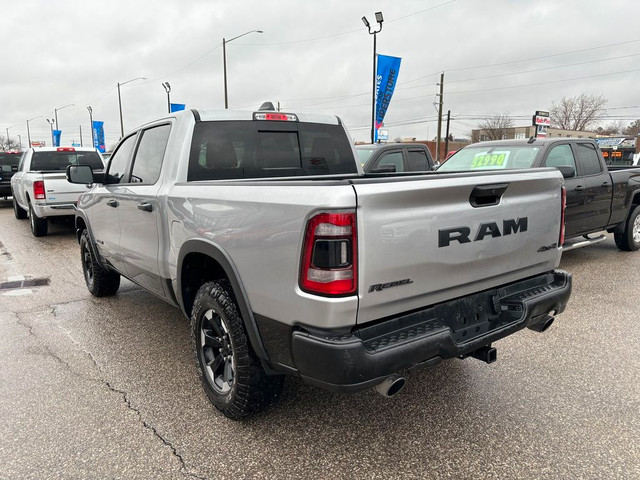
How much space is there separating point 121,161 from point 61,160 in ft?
26.2

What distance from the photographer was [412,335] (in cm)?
232

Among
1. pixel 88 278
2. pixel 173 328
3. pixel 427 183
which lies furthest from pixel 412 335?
pixel 88 278

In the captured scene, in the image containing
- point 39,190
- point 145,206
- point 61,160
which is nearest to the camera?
point 145,206

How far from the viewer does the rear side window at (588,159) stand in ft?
23.2

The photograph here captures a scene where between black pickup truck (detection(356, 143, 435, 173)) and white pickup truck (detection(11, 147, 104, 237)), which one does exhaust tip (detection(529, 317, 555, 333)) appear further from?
white pickup truck (detection(11, 147, 104, 237))

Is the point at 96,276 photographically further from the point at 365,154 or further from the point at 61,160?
the point at 61,160

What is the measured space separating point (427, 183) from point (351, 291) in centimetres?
67

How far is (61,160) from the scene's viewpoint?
11.4m

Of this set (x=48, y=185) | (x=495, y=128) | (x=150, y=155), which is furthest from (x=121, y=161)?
(x=495, y=128)

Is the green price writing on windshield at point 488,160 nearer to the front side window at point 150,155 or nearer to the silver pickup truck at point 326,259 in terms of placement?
the silver pickup truck at point 326,259

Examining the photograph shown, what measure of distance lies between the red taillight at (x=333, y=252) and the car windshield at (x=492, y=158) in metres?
4.81

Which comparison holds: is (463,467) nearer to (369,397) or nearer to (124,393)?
(369,397)

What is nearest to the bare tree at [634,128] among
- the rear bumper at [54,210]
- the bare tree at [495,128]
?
the bare tree at [495,128]

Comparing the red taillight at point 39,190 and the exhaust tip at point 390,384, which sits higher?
the red taillight at point 39,190
